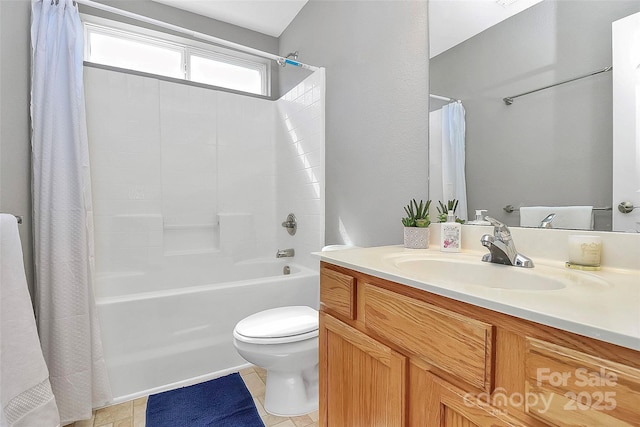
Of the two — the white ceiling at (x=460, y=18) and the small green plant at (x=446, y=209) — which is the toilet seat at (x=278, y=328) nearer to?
the small green plant at (x=446, y=209)

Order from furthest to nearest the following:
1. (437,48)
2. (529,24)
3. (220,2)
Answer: (220,2), (437,48), (529,24)

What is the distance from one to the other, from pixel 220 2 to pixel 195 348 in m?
2.40

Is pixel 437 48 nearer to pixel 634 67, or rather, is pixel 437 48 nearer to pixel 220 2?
pixel 634 67

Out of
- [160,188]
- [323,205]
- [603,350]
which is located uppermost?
[160,188]

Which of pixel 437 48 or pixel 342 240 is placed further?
pixel 342 240

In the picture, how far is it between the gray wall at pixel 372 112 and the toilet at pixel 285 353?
0.57m

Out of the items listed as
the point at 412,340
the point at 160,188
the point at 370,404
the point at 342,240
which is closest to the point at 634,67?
the point at 412,340

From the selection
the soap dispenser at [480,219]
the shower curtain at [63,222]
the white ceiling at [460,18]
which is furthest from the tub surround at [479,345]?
the shower curtain at [63,222]

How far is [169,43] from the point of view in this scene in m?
2.45

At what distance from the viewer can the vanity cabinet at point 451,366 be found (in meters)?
0.44

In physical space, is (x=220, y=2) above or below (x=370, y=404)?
above

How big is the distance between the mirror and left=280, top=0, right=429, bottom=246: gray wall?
0.66 feet

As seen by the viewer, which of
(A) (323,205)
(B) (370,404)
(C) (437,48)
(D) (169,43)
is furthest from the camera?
(D) (169,43)

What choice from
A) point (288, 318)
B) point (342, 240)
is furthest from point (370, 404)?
point (342, 240)
